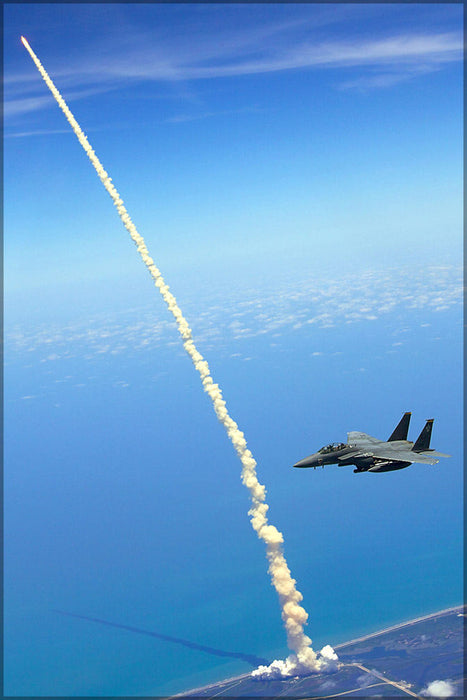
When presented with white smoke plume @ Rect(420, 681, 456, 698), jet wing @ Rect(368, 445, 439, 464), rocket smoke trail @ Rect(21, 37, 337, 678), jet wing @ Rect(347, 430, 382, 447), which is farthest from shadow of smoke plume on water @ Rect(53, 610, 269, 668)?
jet wing @ Rect(368, 445, 439, 464)

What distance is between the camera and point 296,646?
12950 centimetres

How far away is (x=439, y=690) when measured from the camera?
13688cm

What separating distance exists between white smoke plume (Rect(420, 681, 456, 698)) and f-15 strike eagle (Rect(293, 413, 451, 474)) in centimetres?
10558

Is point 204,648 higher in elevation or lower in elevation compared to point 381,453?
lower

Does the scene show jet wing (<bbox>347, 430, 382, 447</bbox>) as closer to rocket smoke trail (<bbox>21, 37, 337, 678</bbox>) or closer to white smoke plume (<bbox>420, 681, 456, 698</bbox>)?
rocket smoke trail (<bbox>21, 37, 337, 678</bbox>)

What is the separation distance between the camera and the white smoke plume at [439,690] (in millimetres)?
135125

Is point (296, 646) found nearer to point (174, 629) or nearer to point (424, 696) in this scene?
point (424, 696)

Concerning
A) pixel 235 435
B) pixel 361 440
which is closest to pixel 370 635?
pixel 235 435

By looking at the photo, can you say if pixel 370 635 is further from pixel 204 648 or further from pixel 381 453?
pixel 381 453

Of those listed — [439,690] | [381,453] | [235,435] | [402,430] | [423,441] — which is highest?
[235,435]

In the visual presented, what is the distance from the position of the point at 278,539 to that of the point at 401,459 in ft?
133

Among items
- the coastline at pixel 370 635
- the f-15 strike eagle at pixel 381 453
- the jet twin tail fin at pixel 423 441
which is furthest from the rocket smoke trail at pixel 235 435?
the coastline at pixel 370 635

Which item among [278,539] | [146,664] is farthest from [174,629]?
[278,539]

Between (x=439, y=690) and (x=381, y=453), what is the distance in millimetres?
110663
